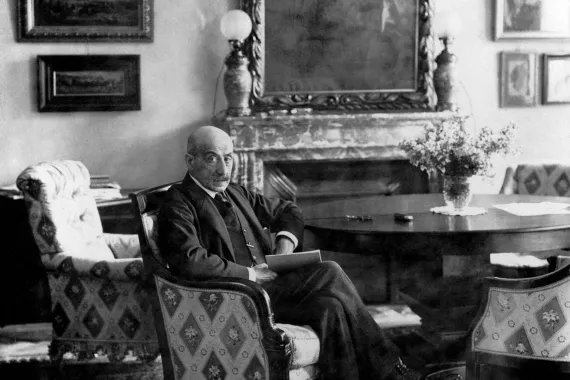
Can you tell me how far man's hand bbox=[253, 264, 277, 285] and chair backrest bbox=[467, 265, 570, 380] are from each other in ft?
2.66


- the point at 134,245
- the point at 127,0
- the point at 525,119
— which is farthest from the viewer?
the point at 525,119

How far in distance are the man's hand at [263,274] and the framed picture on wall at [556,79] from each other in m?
3.82

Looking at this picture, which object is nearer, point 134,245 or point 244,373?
point 244,373

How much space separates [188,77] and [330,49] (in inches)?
40.7

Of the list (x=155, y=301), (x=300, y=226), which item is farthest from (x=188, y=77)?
(x=155, y=301)

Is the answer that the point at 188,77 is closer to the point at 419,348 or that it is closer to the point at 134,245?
the point at 134,245

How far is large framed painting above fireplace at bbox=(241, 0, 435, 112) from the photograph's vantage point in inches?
232

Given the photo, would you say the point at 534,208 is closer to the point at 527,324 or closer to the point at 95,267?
the point at 527,324

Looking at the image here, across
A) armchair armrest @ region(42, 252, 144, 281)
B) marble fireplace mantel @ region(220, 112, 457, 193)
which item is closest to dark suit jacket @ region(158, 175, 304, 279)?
armchair armrest @ region(42, 252, 144, 281)

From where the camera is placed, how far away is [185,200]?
11.2 ft

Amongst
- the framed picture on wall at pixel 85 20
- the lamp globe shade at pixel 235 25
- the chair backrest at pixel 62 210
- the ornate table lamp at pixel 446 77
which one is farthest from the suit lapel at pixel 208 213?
the ornate table lamp at pixel 446 77

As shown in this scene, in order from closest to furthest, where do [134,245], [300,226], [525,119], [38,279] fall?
[300,226] < [134,245] < [38,279] < [525,119]

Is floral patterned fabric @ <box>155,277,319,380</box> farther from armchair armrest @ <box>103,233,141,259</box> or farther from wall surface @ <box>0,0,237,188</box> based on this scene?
wall surface @ <box>0,0,237,188</box>

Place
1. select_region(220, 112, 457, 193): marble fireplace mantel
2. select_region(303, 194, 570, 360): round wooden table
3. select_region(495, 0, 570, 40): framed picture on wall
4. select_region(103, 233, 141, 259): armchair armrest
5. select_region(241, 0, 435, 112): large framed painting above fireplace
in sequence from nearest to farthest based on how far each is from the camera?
select_region(303, 194, 570, 360): round wooden table → select_region(103, 233, 141, 259): armchair armrest → select_region(220, 112, 457, 193): marble fireplace mantel → select_region(241, 0, 435, 112): large framed painting above fireplace → select_region(495, 0, 570, 40): framed picture on wall
